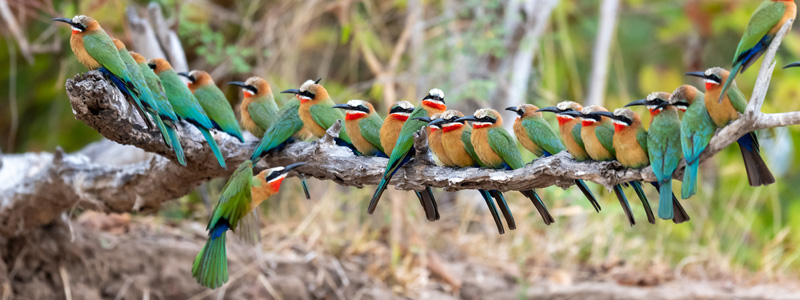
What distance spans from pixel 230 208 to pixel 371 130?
0.65m

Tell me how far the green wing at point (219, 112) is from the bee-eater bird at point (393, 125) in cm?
79

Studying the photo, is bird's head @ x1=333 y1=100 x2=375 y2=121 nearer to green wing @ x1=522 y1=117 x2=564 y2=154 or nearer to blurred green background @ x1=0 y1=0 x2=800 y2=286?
green wing @ x1=522 y1=117 x2=564 y2=154

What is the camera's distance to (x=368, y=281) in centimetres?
505

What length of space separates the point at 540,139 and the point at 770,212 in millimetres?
6316

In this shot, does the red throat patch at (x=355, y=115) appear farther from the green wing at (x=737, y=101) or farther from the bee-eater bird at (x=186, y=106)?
the green wing at (x=737, y=101)

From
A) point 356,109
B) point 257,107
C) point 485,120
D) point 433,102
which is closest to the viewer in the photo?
point 485,120

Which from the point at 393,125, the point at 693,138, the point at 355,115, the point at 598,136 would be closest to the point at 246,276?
the point at 355,115

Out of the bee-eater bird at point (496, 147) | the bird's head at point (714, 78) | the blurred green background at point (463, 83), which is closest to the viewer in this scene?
the bird's head at point (714, 78)

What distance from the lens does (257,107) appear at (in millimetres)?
3410

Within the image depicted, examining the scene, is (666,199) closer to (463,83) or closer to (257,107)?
(257,107)

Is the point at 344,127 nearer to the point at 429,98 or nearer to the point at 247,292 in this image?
the point at 429,98

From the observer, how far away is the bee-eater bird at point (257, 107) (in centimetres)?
339

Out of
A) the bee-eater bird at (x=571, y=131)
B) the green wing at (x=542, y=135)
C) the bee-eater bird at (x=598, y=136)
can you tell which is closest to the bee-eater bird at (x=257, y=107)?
the green wing at (x=542, y=135)

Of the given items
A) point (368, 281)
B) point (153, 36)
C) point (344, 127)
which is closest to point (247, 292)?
point (368, 281)
